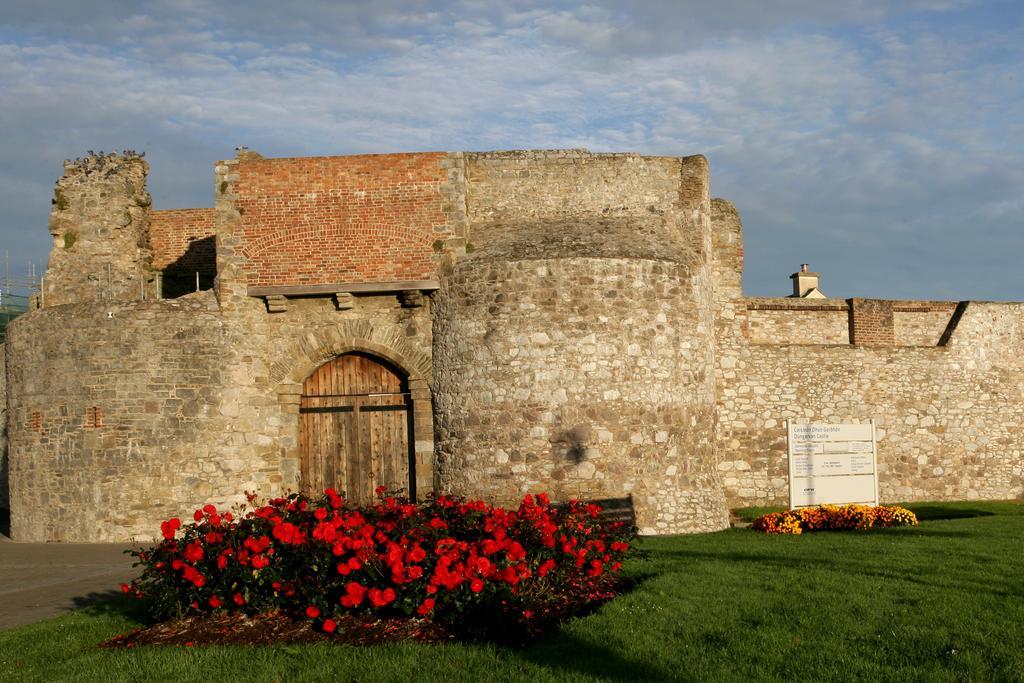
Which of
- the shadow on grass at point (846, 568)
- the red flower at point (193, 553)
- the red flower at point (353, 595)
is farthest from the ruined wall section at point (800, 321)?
the red flower at point (193, 553)

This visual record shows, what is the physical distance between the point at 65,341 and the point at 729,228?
12.7 metres

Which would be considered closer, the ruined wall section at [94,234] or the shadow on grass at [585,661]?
the shadow on grass at [585,661]

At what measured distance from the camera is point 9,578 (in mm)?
13430

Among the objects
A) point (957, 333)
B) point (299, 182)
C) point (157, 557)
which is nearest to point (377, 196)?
point (299, 182)

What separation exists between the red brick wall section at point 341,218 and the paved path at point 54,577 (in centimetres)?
520

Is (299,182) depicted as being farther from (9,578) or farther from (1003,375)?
(1003,375)

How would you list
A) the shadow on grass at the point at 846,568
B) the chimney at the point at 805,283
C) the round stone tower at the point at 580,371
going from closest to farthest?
the shadow on grass at the point at 846,568
the round stone tower at the point at 580,371
the chimney at the point at 805,283

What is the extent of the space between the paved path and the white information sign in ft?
33.7

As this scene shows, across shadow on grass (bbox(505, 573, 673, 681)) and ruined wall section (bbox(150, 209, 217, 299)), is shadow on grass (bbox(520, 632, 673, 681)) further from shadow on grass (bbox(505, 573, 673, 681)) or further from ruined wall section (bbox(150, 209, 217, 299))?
ruined wall section (bbox(150, 209, 217, 299))

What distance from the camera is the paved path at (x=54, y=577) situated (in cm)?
1109

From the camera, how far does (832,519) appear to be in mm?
15219

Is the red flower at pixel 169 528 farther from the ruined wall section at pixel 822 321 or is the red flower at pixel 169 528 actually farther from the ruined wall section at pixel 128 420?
the ruined wall section at pixel 822 321

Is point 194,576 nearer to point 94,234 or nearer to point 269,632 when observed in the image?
point 269,632

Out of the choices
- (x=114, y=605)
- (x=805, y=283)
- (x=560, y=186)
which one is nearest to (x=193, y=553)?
(x=114, y=605)
